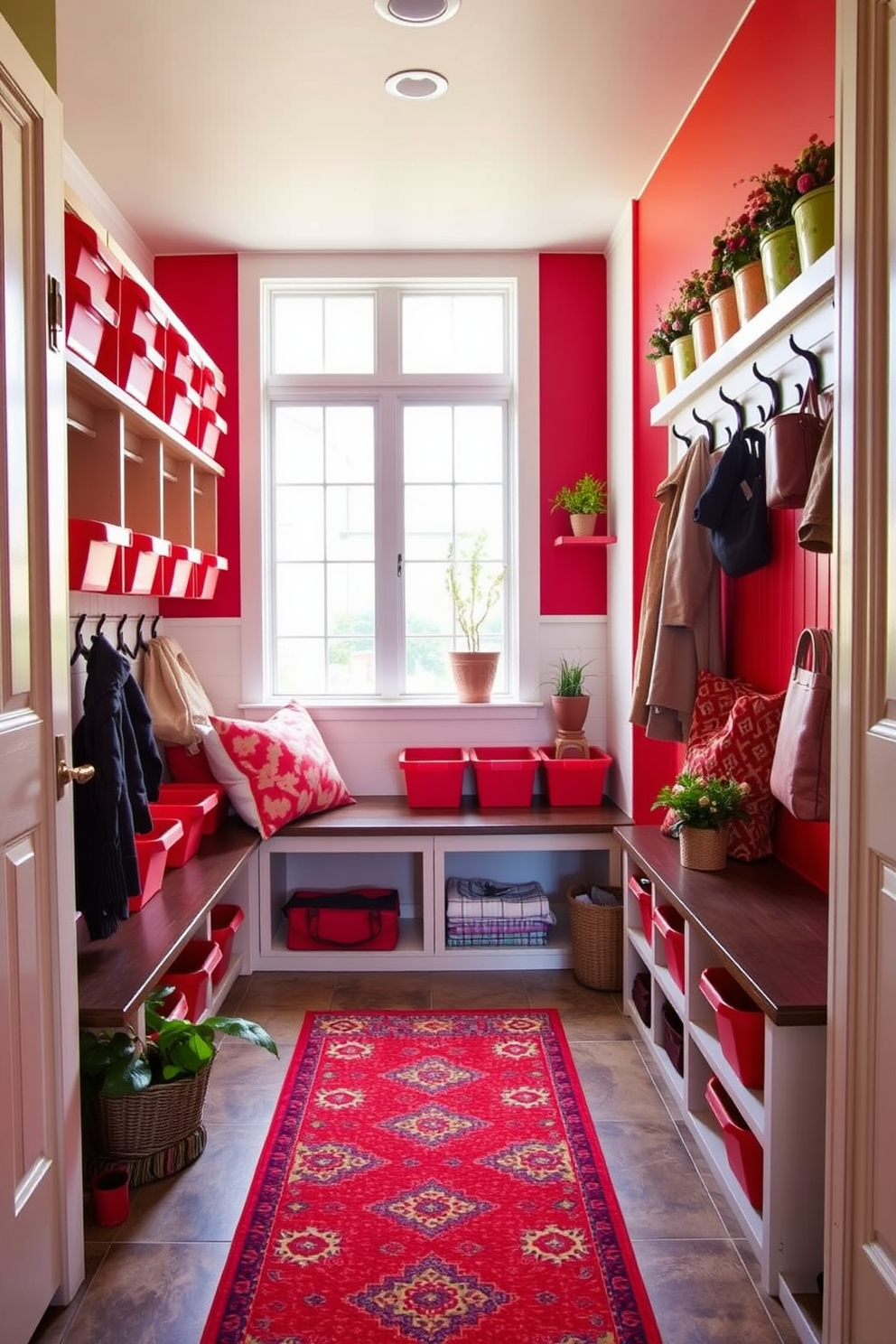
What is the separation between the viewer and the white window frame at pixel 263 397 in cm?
445

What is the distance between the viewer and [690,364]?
3.13 metres

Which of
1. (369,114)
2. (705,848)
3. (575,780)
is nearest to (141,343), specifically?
(369,114)

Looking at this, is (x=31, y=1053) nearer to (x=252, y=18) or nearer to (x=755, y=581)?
(x=755, y=581)

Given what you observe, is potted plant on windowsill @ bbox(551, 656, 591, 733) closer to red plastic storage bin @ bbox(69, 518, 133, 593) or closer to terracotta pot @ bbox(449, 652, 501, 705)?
terracotta pot @ bbox(449, 652, 501, 705)

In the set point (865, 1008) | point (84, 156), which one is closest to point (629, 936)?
point (865, 1008)

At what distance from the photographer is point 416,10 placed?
270 cm

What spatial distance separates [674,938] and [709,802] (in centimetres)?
38

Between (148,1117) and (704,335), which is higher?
(704,335)

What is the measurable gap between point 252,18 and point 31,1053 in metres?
2.57

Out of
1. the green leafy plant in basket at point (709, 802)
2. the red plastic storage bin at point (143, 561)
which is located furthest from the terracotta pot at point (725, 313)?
the red plastic storage bin at point (143, 561)

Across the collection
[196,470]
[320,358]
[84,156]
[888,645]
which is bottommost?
[888,645]

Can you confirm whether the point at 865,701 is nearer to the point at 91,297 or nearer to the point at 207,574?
the point at 91,297

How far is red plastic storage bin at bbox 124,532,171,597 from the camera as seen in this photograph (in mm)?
3072

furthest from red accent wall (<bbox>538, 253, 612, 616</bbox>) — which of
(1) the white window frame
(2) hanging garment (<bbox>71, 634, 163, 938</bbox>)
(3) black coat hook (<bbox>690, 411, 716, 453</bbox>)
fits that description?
(2) hanging garment (<bbox>71, 634, 163, 938</bbox>)
